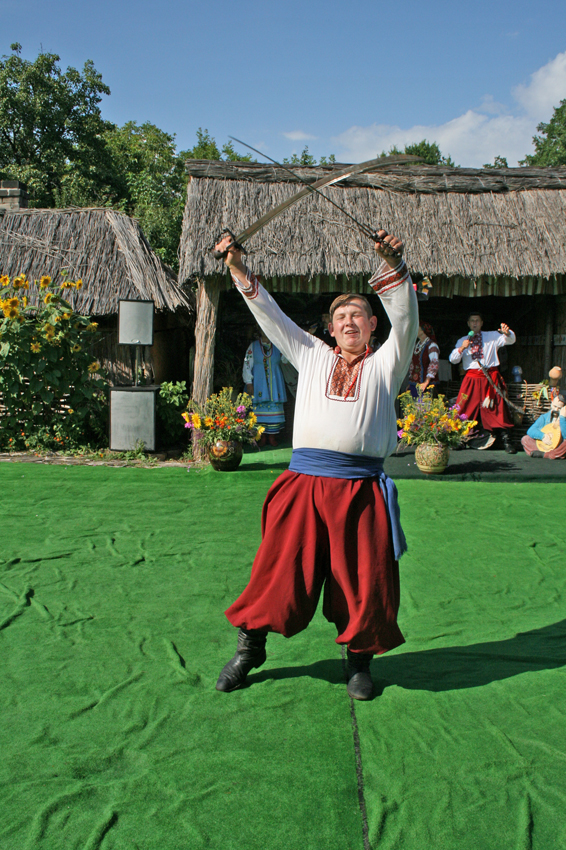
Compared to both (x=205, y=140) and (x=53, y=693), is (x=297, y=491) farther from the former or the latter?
(x=205, y=140)

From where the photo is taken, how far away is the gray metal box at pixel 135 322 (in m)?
7.69

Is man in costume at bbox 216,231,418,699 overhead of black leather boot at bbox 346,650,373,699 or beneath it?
overhead

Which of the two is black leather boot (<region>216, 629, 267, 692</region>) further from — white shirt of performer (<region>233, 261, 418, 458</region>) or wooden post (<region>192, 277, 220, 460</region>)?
wooden post (<region>192, 277, 220, 460</region>)

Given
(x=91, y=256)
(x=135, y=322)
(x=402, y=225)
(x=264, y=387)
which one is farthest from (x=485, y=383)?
(x=91, y=256)

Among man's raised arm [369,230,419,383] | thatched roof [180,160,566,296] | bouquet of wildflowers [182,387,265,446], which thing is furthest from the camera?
thatched roof [180,160,566,296]

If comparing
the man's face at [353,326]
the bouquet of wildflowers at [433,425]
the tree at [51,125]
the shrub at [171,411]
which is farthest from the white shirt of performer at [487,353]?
the tree at [51,125]

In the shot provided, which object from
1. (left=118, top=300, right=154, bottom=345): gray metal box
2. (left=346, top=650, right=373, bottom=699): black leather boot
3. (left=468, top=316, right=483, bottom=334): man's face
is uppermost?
(left=468, top=316, right=483, bottom=334): man's face

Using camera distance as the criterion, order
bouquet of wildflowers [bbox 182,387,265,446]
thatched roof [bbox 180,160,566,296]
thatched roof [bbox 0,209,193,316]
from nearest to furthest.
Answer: bouquet of wildflowers [bbox 182,387,265,446], thatched roof [bbox 180,160,566,296], thatched roof [bbox 0,209,193,316]

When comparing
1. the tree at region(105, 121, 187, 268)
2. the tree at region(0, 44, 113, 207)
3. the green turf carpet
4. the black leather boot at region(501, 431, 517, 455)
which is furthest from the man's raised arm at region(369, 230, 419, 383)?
the tree at region(0, 44, 113, 207)

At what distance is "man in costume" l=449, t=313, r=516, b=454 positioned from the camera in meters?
8.18

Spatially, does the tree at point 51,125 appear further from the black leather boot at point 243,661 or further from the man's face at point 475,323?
the black leather boot at point 243,661

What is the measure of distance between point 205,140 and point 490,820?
88.5 ft

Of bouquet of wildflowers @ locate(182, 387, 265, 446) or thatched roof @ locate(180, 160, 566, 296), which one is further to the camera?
thatched roof @ locate(180, 160, 566, 296)

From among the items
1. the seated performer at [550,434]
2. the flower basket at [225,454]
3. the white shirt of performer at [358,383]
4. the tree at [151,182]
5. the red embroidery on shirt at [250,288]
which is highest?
the tree at [151,182]
